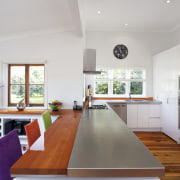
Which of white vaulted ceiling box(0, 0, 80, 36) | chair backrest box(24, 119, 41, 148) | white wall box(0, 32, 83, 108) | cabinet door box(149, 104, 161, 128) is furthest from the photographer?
cabinet door box(149, 104, 161, 128)

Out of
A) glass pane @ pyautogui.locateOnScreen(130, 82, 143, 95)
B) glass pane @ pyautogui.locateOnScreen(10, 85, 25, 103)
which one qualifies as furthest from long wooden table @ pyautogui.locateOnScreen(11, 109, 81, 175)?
glass pane @ pyautogui.locateOnScreen(130, 82, 143, 95)

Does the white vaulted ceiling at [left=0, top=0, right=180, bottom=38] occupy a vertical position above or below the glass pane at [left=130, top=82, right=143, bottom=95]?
above

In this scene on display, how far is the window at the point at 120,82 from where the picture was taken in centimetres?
485

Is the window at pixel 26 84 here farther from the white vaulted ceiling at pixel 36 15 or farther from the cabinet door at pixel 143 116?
the cabinet door at pixel 143 116

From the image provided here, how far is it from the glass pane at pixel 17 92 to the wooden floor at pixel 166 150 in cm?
304

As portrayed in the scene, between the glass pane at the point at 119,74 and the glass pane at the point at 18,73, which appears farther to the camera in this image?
the glass pane at the point at 119,74

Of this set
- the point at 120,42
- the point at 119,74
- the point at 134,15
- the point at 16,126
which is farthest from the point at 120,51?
the point at 16,126

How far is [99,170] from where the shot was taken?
0.85 metres

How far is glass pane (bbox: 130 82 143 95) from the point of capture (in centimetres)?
487

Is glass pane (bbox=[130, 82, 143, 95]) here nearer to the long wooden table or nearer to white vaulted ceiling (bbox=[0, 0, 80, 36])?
white vaulted ceiling (bbox=[0, 0, 80, 36])

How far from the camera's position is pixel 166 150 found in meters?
3.06

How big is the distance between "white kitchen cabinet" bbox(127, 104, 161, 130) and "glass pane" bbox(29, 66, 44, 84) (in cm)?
249

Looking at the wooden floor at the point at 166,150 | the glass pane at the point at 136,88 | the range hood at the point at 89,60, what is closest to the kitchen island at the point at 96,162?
the wooden floor at the point at 166,150

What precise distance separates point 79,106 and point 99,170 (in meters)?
2.36
